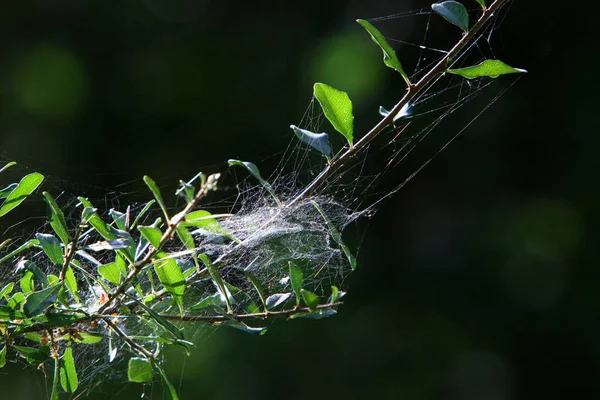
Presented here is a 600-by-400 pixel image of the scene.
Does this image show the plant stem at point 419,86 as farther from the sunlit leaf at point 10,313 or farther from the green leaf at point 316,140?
the sunlit leaf at point 10,313

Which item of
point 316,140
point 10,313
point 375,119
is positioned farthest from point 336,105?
point 375,119

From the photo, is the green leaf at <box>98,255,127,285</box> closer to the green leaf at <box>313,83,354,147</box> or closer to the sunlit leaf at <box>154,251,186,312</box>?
the sunlit leaf at <box>154,251,186,312</box>

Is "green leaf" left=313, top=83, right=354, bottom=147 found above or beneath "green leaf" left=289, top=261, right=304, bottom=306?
above

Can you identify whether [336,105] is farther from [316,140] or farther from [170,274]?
[170,274]

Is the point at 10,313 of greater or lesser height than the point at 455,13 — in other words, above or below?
below

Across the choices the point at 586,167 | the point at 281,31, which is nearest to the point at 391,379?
the point at 586,167

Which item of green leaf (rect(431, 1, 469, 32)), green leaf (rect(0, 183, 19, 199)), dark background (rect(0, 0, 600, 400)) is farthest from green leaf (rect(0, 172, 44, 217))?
dark background (rect(0, 0, 600, 400))
